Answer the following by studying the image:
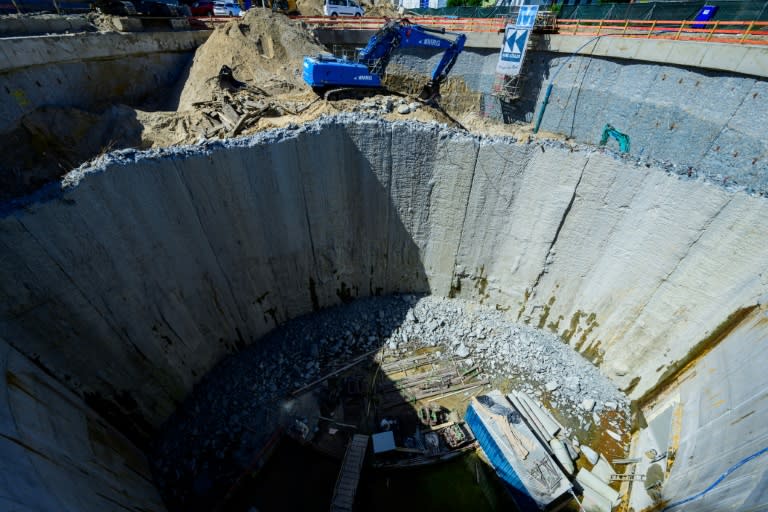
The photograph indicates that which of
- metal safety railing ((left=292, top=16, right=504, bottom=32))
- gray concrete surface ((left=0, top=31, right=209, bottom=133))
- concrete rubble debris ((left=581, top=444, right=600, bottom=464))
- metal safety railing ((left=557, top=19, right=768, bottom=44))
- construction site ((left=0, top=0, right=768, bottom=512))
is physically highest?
metal safety railing ((left=557, top=19, right=768, bottom=44))

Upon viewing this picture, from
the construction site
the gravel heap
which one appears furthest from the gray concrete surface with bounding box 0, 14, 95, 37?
the gravel heap

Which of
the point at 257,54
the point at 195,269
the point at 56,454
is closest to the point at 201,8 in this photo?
the point at 257,54

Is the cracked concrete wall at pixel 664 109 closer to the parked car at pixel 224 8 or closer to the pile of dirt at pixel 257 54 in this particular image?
the pile of dirt at pixel 257 54

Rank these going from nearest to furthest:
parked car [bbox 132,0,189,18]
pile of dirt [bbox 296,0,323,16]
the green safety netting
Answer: the green safety netting, parked car [bbox 132,0,189,18], pile of dirt [bbox 296,0,323,16]

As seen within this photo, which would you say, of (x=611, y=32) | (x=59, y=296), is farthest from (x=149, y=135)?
(x=611, y=32)

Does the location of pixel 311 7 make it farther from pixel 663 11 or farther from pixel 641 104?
pixel 641 104

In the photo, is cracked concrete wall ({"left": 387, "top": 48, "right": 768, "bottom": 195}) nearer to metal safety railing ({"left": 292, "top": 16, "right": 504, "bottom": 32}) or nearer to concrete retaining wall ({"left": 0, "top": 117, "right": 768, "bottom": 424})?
concrete retaining wall ({"left": 0, "top": 117, "right": 768, "bottom": 424})

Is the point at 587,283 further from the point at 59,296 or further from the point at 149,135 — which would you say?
the point at 149,135
